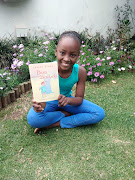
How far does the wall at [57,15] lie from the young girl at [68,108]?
3.05 meters

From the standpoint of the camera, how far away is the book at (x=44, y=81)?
166 cm

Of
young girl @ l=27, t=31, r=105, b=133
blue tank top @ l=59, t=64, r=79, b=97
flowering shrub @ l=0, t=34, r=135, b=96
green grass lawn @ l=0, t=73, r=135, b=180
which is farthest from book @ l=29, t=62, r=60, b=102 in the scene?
flowering shrub @ l=0, t=34, r=135, b=96

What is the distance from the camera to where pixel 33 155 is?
1792mm

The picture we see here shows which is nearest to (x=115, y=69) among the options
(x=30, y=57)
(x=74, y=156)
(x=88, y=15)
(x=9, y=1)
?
(x=30, y=57)

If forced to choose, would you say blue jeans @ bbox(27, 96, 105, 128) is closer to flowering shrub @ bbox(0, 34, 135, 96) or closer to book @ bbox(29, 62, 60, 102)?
book @ bbox(29, 62, 60, 102)

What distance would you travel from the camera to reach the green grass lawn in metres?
1.60

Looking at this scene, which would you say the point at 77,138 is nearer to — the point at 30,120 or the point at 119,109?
the point at 30,120

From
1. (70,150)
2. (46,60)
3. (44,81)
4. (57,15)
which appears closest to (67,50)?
(44,81)

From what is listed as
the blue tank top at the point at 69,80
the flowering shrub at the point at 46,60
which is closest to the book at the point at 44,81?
the blue tank top at the point at 69,80

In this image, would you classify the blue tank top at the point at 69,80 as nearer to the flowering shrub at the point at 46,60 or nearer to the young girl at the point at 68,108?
the young girl at the point at 68,108

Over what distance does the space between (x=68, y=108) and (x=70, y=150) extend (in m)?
0.58

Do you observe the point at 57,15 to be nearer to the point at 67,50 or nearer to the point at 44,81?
the point at 67,50

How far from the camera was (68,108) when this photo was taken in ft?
7.39

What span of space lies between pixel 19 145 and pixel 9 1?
12.1 feet
